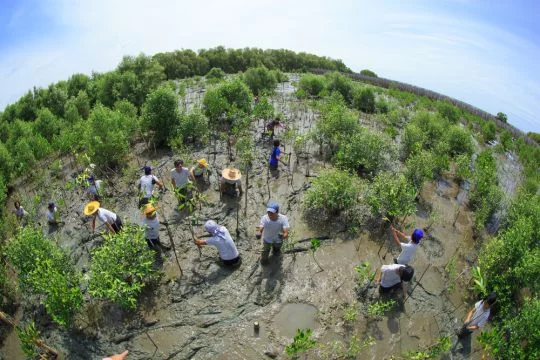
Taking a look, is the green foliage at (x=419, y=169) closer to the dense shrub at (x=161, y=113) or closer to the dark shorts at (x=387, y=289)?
the dark shorts at (x=387, y=289)

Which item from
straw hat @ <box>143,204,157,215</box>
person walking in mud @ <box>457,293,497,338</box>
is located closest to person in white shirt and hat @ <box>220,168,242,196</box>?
straw hat @ <box>143,204,157,215</box>

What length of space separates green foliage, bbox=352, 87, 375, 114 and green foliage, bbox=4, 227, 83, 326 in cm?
1618

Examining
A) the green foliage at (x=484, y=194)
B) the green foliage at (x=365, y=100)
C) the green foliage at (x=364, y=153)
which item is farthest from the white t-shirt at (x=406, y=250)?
the green foliage at (x=365, y=100)

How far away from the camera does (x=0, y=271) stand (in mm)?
7434

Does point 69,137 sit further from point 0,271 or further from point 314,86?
point 314,86

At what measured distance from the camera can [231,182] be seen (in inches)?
392

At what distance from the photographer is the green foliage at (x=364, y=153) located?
37.2ft

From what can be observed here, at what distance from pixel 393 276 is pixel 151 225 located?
5.27m

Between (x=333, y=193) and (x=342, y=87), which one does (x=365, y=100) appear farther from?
(x=333, y=193)

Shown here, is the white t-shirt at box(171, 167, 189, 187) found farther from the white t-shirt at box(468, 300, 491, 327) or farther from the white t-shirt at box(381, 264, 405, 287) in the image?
the white t-shirt at box(468, 300, 491, 327)

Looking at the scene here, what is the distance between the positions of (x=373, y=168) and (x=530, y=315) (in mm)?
6374

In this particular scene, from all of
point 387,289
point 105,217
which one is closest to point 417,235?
point 387,289

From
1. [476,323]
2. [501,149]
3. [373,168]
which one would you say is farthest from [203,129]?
[501,149]

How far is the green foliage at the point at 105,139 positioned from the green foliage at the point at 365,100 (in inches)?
484
